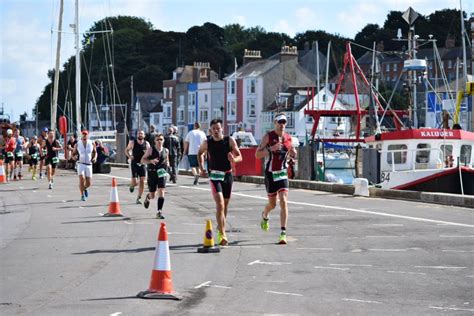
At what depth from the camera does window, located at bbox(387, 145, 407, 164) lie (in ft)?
108

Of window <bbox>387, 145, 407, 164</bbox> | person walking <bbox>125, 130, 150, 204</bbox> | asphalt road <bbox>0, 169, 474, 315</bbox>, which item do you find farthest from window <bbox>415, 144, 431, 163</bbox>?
person walking <bbox>125, 130, 150, 204</bbox>

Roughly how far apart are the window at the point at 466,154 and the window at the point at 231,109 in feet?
241

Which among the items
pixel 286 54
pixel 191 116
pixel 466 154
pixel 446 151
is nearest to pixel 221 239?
pixel 446 151

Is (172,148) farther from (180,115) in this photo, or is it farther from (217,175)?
(180,115)

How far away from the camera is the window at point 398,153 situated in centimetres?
3296

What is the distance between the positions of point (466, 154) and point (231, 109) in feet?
244

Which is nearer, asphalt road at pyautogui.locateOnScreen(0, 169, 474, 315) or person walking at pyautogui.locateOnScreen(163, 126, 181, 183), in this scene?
asphalt road at pyautogui.locateOnScreen(0, 169, 474, 315)

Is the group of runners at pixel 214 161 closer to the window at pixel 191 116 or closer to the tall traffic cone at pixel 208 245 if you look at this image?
the tall traffic cone at pixel 208 245

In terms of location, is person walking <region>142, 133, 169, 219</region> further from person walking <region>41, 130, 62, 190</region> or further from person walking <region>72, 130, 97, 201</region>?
person walking <region>41, 130, 62, 190</region>

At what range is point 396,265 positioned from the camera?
12812 mm

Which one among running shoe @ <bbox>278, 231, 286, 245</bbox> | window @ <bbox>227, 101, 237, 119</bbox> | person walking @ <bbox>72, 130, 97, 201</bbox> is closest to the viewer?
running shoe @ <bbox>278, 231, 286, 245</bbox>

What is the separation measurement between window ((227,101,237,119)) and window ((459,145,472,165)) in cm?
7351

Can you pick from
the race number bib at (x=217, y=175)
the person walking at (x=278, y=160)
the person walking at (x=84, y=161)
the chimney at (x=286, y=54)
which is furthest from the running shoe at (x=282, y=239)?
the chimney at (x=286, y=54)

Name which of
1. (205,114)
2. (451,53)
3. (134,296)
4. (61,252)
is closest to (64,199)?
(61,252)
